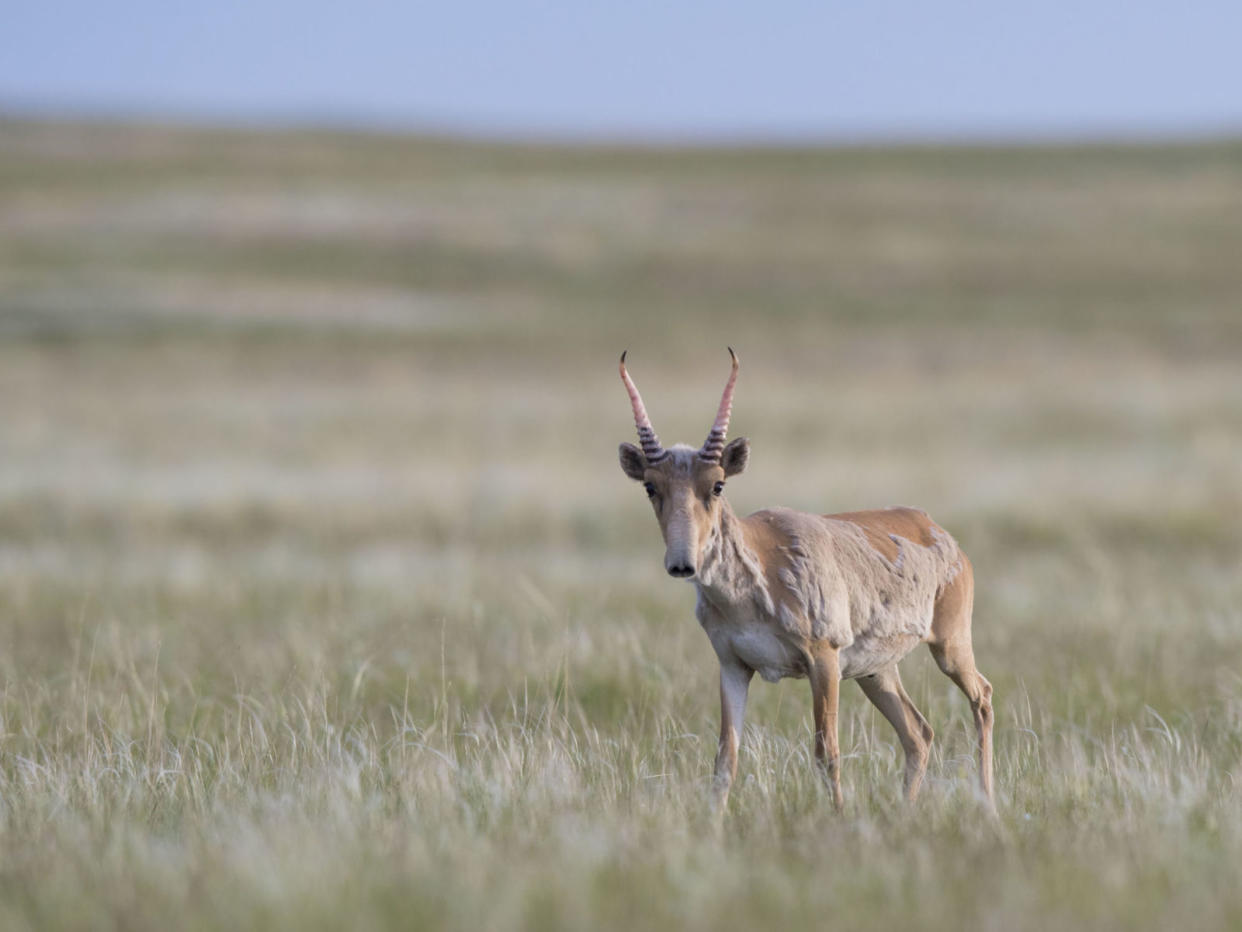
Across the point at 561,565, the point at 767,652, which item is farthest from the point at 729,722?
the point at 561,565

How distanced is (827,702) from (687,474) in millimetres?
1001

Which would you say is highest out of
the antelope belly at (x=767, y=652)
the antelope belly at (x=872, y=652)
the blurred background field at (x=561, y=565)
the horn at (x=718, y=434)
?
the horn at (x=718, y=434)

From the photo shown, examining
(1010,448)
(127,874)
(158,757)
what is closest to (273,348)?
(1010,448)

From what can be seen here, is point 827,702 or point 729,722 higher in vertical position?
point 827,702

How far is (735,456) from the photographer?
5785 mm

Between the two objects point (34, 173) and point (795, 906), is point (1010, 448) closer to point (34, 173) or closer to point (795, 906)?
point (795, 906)

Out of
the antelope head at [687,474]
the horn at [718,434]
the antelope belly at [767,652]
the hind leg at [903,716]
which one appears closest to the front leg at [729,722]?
the antelope belly at [767,652]

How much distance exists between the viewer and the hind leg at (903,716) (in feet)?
21.9

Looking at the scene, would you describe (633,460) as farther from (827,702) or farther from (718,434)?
(827,702)

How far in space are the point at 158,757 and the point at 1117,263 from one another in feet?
166

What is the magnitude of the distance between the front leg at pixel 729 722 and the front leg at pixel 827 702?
28 cm

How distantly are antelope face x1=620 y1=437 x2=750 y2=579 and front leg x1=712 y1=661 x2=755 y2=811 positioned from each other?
0.66 m

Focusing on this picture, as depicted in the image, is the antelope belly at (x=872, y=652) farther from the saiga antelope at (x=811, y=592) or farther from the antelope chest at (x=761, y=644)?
the antelope chest at (x=761, y=644)

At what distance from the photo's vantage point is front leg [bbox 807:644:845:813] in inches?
233
